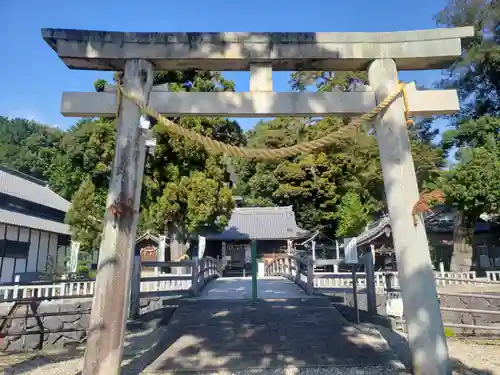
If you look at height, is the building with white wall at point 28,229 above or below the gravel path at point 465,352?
above

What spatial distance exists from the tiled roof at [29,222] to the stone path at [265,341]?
13.0 meters

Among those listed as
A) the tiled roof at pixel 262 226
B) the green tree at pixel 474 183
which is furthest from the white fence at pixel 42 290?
the green tree at pixel 474 183

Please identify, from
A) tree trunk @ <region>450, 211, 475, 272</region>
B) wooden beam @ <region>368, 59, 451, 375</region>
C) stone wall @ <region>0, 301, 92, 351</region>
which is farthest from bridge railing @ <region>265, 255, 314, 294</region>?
tree trunk @ <region>450, 211, 475, 272</region>

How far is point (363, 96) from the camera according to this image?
13.2ft

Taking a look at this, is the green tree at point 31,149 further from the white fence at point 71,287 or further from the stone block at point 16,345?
the stone block at point 16,345

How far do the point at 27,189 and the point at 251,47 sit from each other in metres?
21.0

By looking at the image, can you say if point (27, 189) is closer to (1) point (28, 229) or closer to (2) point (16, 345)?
(1) point (28, 229)

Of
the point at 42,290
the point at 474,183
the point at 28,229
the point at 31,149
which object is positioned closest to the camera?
the point at 42,290

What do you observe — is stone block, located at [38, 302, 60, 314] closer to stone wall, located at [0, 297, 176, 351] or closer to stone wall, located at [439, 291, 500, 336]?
stone wall, located at [0, 297, 176, 351]

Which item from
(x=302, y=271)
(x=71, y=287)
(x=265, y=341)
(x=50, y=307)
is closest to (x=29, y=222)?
(x=71, y=287)

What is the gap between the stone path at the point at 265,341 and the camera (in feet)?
14.1

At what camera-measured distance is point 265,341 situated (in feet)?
16.2

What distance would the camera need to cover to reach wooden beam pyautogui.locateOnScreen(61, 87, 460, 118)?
12.8 ft

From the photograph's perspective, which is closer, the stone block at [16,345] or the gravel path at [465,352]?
the gravel path at [465,352]
